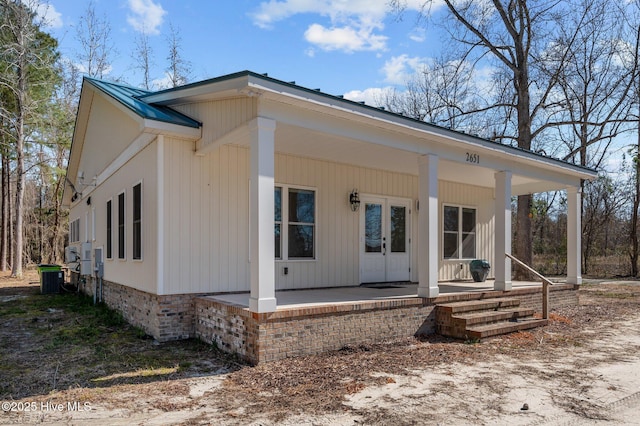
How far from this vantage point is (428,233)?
7.44m

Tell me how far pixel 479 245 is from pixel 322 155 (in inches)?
244

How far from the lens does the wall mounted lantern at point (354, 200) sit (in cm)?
959

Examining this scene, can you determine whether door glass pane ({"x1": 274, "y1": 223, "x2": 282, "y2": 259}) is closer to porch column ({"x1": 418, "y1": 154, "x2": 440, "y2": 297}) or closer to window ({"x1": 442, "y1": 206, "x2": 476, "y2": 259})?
porch column ({"x1": 418, "y1": 154, "x2": 440, "y2": 297})

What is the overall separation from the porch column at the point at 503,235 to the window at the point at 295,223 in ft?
11.7

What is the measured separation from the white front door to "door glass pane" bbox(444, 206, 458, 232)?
4.63 feet

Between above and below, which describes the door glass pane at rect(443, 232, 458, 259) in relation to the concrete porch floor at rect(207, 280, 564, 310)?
above

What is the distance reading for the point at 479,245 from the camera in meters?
12.6

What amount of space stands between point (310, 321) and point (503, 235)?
188 inches

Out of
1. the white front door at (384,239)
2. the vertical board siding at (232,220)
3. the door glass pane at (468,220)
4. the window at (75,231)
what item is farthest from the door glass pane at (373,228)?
the window at (75,231)

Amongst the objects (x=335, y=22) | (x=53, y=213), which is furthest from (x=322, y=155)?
(x=53, y=213)

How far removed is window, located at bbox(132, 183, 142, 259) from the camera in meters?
8.02

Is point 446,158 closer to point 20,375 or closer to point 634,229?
point 20,375

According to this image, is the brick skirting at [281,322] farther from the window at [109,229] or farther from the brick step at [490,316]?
the window at [109,229]

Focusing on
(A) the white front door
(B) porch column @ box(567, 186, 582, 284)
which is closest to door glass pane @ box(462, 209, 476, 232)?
(A) the white front door
